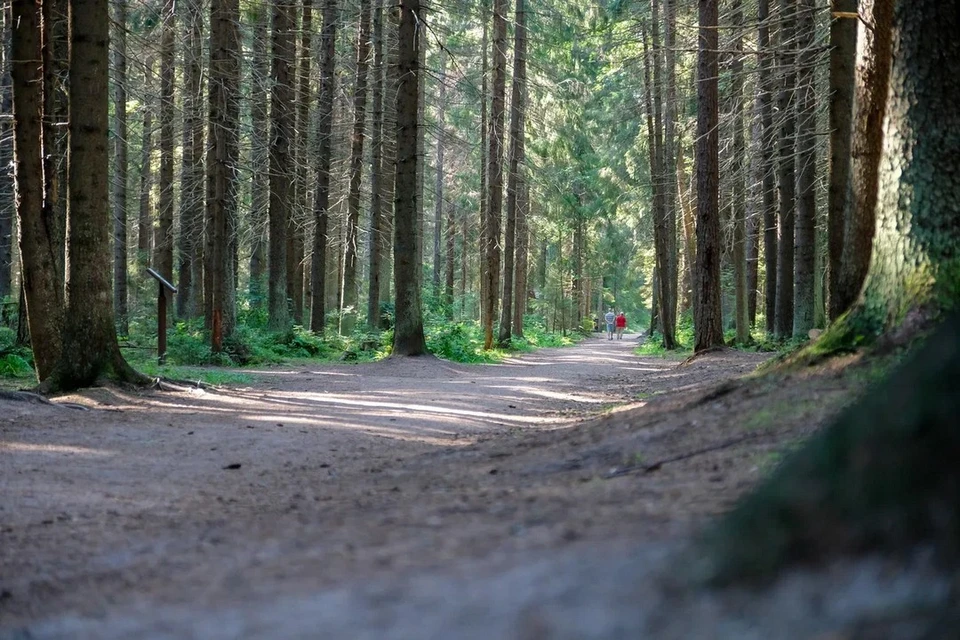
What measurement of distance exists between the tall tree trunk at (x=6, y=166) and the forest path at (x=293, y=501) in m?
10.3

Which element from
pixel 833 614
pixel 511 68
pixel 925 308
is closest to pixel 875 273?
pixel 925 308

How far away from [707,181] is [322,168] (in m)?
11.3

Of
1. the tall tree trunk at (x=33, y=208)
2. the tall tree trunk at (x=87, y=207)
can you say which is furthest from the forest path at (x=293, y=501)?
the tall tree trunk at (x=33, y=208)

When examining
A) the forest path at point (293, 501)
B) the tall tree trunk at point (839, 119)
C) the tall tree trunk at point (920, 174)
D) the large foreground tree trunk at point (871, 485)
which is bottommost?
the forest path at point (293, 501)

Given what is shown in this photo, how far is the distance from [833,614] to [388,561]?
2.00 metres

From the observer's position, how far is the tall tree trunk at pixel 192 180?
18.2 m

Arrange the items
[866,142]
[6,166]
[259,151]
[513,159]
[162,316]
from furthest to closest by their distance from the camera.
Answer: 1. [513,159]
2. [259,151]
3. [6,166]
4. [162,316]
5. [866,142]

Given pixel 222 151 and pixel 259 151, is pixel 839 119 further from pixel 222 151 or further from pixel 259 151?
pixel 259 151

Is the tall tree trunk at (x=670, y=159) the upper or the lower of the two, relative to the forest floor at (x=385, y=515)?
upper

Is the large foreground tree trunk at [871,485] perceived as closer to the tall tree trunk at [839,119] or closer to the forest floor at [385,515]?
the forest floor at [385,515]

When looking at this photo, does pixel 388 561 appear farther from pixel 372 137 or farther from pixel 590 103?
pixel 590 103

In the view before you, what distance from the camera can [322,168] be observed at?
2612 cm

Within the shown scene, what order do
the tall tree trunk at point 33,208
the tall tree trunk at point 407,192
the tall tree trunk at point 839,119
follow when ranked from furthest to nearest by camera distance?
1. the tall tree trunk at point 407,192
2. the tall tree trunk at point 839,119
3. the tall tree trunk at point 33,208

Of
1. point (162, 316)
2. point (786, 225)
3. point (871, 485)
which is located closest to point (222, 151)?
point (162, 316)
